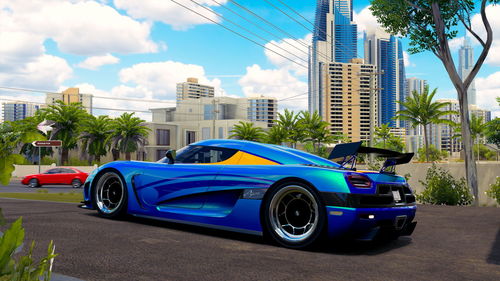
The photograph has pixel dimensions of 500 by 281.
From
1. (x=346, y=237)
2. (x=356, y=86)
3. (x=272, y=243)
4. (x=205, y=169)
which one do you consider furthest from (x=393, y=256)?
(x=356, y=86)

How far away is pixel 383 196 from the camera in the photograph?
503 centimetres

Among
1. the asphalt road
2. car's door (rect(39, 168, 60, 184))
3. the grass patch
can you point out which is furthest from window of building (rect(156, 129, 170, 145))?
the asphalt road

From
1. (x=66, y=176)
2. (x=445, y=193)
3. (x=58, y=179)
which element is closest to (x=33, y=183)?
(x=58, y=179)

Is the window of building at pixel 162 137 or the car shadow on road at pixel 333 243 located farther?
the window of building at pixel 162 137

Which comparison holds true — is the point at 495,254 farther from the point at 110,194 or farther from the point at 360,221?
the point at 110,194

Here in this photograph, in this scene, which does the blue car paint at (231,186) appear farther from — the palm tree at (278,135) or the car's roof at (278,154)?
the palm tree at (278,135)

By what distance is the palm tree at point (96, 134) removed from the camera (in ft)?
188

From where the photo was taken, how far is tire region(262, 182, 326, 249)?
4855 mm

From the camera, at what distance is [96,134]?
5819cm

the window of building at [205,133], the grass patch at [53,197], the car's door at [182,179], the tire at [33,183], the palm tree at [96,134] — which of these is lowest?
the tire at [33,183]

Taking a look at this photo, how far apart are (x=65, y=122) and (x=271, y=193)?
53.9 metres

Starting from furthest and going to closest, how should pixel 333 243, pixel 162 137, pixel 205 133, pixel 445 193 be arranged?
pixel 205 133 → pixel 162 137 → pixel 445 193 → pixel 333 243

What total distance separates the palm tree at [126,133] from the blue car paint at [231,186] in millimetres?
53792

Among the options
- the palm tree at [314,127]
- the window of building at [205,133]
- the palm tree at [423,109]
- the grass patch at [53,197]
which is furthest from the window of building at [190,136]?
the grass patch at [53,197]
